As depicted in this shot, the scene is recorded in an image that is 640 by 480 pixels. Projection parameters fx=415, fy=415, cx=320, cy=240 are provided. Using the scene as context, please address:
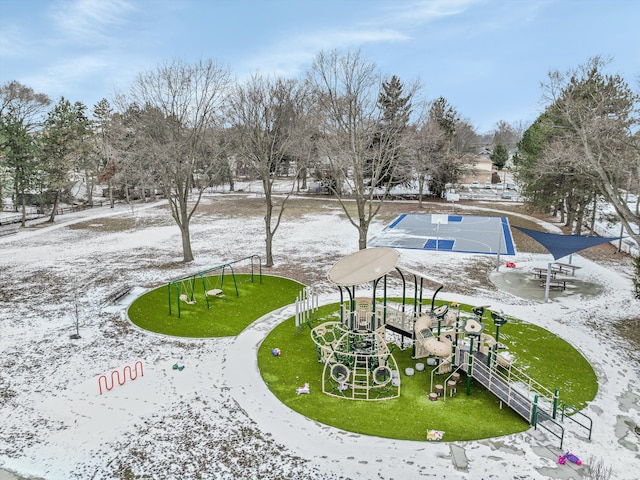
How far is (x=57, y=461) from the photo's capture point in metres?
7.58

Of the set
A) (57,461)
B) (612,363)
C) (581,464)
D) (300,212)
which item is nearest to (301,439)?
(57,461)


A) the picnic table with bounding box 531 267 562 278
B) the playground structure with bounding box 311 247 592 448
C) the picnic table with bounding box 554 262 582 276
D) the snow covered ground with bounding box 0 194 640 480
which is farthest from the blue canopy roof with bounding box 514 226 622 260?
the playground structure with bounding box 311 247 592 448

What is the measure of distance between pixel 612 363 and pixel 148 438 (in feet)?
38.5

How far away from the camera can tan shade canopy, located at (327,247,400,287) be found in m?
11.0

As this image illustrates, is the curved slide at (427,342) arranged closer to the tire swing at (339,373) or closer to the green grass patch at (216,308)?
the tire swing at (339,373)

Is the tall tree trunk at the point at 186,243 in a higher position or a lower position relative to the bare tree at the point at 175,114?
lower

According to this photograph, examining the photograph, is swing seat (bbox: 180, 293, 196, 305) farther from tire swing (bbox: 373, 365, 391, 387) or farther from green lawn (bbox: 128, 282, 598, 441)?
tire swing (bbox: 373, 365, 391, 387)

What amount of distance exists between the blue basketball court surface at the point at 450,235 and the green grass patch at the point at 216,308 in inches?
420

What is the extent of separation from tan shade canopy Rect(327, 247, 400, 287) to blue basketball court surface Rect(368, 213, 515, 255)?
11.6 m

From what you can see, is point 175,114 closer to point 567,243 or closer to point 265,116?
point 265,116

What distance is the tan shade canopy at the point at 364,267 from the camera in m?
11.0

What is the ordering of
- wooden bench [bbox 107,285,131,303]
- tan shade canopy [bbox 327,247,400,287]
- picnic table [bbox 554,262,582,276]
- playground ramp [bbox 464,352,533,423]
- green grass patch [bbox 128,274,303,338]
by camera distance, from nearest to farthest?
playground ramp [bbox 464,352,533,423] → tan shade canopy [bbox 327,247,400,287] → green grass patch [bbox 128,274,303,338] → wooden bench [bbox 107,285,131,303] → picnic table [bbox 554,262,582,276]

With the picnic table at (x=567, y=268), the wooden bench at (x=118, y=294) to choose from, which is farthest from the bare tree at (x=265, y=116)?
the picnic table at (x=567, y=268)

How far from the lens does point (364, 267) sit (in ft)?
38.7
